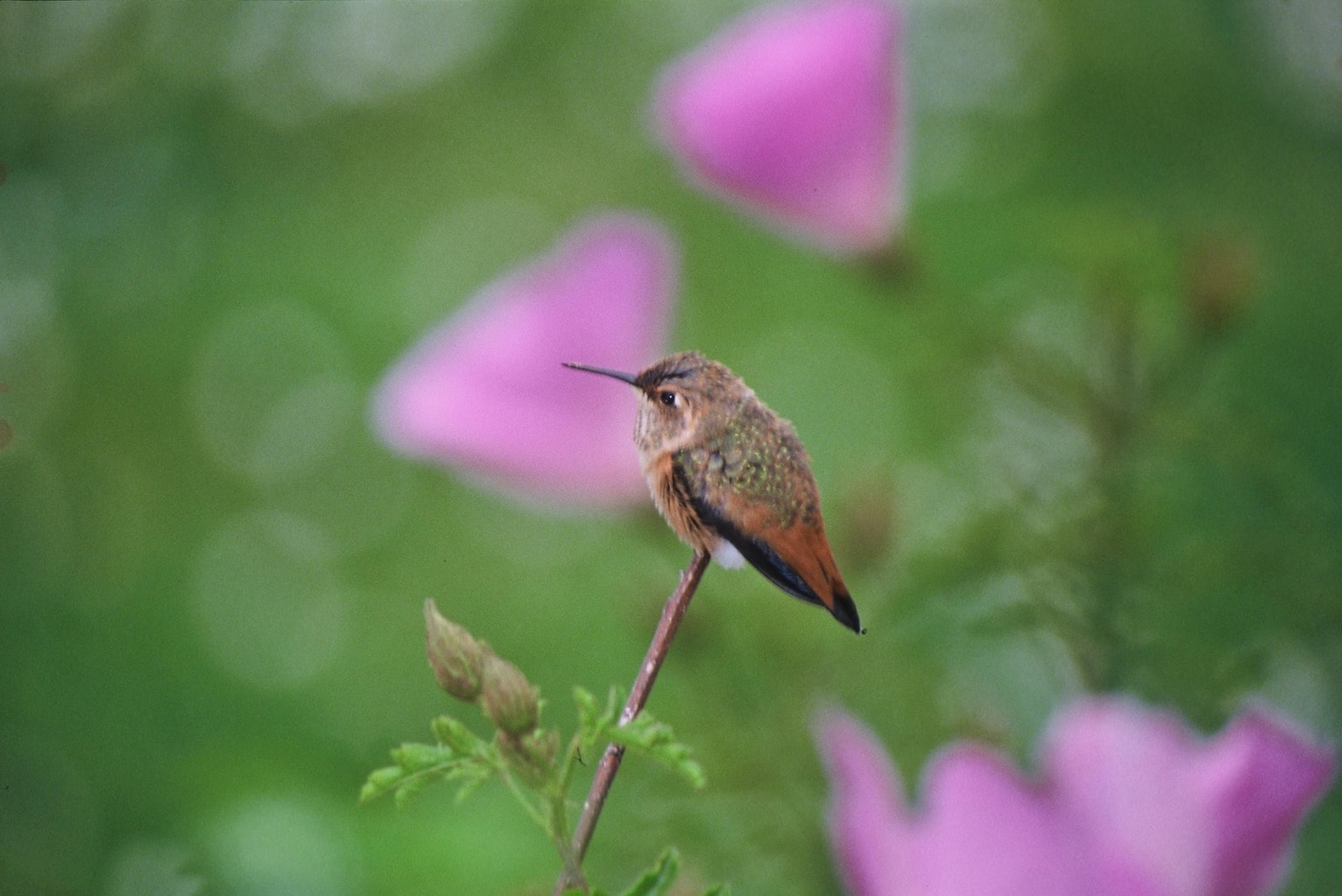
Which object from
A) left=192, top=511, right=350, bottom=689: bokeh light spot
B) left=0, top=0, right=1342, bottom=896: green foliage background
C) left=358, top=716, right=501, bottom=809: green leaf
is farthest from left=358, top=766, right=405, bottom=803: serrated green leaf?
left=192, top=511, right=350, bottom=689: bokeh light spot

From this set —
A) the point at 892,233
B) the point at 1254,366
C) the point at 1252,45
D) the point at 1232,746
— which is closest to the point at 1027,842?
the point at 1232,746

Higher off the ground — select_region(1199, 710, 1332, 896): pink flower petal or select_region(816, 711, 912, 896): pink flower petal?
select_region(1199, 710, 1332, 896): pink flower petal

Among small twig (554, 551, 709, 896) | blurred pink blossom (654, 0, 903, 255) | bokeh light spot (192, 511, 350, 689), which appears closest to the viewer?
small twig (554, 551, 709, 896)

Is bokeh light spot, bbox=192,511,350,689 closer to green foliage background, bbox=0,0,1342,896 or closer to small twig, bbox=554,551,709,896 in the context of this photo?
green foliage background, bbox=0,0,1342,896

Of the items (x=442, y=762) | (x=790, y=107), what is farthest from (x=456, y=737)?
(x=790, y=107)

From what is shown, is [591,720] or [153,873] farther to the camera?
[153,873]

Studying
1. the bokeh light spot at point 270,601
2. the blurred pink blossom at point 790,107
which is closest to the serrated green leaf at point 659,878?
the blurred pink blossom at point 790,107

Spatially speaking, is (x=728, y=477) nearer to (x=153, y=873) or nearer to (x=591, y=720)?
(x=591, y=720)
